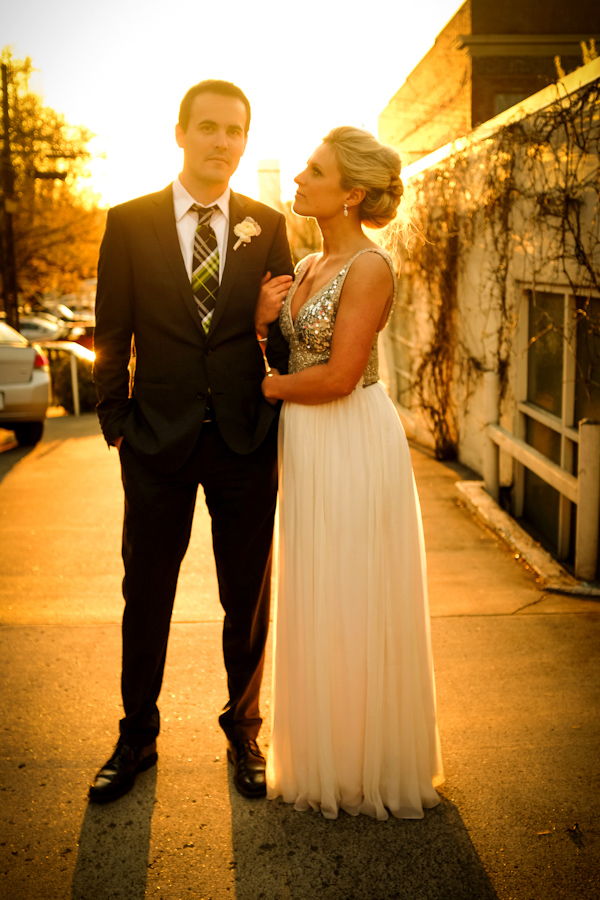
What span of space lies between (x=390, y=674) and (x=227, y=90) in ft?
6.63

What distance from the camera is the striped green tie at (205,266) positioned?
2.60 m

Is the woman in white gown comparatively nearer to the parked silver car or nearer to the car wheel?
the parked silver car

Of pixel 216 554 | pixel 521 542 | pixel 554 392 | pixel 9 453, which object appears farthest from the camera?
pixel 9 453

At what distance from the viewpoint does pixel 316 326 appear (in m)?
2.50

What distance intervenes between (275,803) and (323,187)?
2066 millimetres

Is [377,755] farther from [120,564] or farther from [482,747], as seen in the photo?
[120,564]

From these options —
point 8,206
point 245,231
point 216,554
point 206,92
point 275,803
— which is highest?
point 8,206

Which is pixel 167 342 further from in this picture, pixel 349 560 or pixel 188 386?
pixel 349 560

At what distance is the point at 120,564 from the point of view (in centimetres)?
515

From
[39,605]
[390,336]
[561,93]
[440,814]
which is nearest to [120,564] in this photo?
[39,605]

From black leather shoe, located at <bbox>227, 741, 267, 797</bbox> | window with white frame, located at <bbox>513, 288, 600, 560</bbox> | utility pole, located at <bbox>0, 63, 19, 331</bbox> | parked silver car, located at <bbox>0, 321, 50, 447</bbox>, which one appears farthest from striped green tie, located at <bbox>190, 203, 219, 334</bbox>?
utility pole, located at <bbox>0, 63, 19, 331</bbox>

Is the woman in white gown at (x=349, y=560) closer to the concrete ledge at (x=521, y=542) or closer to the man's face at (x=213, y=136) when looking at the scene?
the man's face at (x=213, y=136)

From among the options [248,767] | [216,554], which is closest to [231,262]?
[216,554]

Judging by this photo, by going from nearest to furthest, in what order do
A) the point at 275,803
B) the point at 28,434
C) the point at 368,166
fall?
the point at 368,166, the point at 275,803, the point at 28,434
